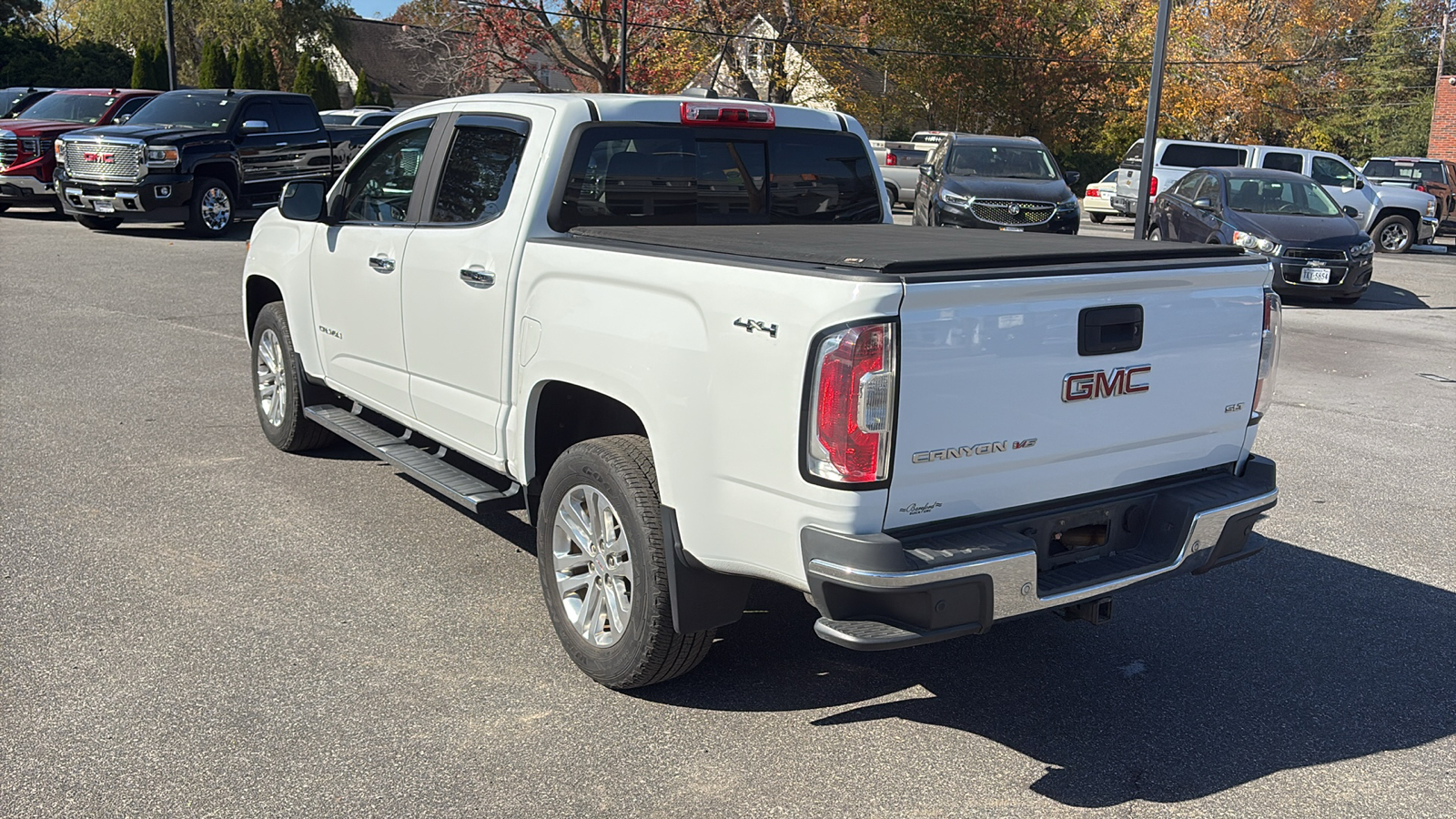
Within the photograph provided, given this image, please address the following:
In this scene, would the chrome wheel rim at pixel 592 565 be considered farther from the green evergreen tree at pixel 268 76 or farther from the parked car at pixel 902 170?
the green evergreen tree at pixel 268 76

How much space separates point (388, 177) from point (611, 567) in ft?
8.30

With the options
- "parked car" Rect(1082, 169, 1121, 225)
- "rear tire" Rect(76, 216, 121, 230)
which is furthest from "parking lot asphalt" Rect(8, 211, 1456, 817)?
"parked car" Rect(1082, 169, 1121, 225)

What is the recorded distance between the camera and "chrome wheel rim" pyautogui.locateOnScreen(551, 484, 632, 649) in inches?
160

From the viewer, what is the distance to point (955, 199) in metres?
18.2

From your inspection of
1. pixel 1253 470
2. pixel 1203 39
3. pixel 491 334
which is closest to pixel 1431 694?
pixel 1253 470

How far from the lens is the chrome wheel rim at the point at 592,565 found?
4.07m

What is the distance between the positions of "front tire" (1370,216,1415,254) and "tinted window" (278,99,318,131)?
19587mm

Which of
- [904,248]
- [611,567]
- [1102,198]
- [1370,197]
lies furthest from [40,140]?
[1370,197]

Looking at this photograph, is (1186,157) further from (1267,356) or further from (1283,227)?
(1267,356)

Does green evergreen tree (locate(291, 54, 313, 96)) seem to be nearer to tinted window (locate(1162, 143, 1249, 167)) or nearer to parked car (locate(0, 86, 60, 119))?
parked car (locate(0, 86, 60, 119))

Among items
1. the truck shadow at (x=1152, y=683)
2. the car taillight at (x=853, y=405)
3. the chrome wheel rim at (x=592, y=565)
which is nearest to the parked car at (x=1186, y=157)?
the truck shadow at (x=1152, y=683)

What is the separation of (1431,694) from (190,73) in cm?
6068

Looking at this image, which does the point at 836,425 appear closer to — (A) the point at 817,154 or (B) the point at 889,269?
(B) the point at 889,269

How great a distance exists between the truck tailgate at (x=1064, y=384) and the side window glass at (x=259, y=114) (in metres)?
17.9
